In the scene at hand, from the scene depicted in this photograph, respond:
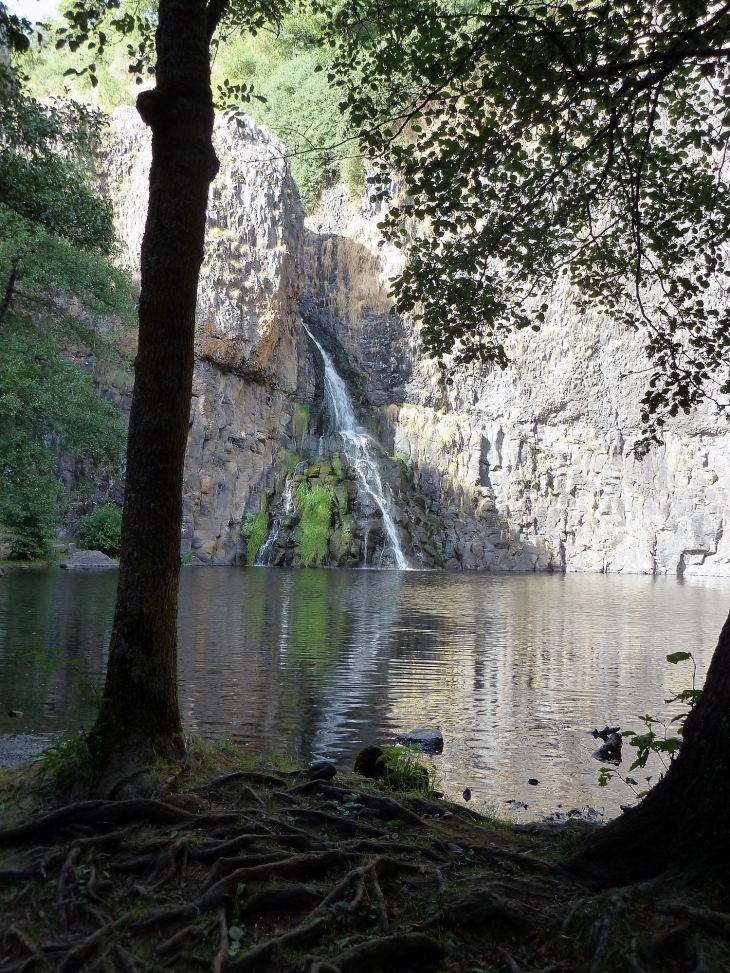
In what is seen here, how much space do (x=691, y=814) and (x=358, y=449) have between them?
5018cm

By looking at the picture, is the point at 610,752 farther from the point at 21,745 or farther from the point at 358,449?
the point at 358,449

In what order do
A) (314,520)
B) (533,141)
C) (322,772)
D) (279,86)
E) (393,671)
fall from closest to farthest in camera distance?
(322,772)
(533,141)
(393,671)
(314,520)
(279,86)

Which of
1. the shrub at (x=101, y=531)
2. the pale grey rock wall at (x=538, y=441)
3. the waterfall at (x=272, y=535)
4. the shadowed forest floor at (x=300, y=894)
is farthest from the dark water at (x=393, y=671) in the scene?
the pale grey rock wall at (x=538, y=441)

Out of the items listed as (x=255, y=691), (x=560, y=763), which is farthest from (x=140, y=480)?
(x=255, y=691)

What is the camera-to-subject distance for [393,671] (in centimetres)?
1506

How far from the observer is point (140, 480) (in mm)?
5262

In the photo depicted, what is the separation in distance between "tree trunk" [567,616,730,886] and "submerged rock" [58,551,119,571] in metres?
33.8

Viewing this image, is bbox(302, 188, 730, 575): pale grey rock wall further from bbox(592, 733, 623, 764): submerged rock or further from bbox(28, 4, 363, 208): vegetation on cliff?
bbox(592, 733, 623, 764): submerged rock

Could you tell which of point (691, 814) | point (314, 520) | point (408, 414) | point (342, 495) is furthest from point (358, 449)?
point (691, 814)

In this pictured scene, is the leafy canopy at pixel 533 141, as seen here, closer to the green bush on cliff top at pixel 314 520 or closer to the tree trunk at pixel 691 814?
the tree trunk at pixel 691 814

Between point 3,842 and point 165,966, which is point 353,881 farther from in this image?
point 3,842

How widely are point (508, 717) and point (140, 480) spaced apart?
→ 333 inches

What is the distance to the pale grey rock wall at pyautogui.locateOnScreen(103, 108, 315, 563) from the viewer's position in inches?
1890

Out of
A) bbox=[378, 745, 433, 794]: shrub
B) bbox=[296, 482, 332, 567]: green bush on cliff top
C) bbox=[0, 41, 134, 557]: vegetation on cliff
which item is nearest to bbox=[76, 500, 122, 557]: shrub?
bbox=[296, 482, 332, 567]: green bush on cliff top
